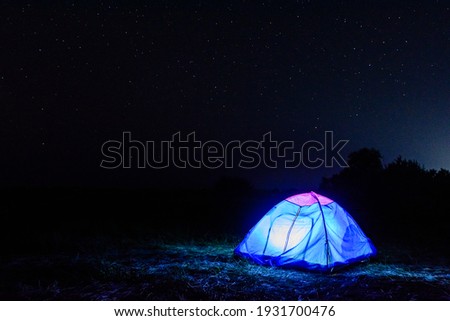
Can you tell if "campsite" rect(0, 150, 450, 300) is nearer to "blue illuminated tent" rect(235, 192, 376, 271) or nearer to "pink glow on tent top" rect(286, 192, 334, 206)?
"blue illuminated tent" rect(235, 192, 376, 271)

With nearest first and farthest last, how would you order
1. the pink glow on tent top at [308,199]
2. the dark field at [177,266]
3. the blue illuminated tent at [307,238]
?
1. the dark field at [177,266]
2. the blue illuminated tent at [307,238]
3. the pink glow on tent top at [308,199]

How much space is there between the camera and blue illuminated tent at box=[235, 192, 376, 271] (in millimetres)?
7613

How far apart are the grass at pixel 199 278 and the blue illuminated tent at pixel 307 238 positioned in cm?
23

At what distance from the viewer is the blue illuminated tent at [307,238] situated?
7.61 metres

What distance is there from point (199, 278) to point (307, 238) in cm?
229

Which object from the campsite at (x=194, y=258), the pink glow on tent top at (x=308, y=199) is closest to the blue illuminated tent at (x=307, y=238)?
the pink glow on tent top at (x=308, y=199)

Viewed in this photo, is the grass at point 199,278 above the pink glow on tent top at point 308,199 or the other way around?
the other way around

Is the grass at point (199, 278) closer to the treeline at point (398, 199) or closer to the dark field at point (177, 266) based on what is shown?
the dark field at point (177, 266)

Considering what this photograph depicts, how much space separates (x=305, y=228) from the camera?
7.91 meters

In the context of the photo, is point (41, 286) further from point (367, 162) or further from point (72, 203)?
point (367, 162)

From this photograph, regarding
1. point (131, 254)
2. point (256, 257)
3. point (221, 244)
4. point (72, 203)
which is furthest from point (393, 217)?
point (72, 203)

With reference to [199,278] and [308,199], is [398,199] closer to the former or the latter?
[308,199]

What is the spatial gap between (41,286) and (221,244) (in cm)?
485

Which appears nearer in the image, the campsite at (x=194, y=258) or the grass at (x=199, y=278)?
the grass at (x=199, y=278)
